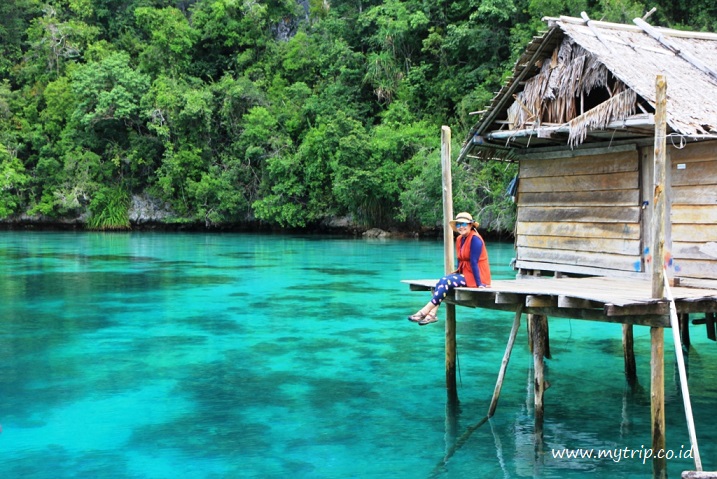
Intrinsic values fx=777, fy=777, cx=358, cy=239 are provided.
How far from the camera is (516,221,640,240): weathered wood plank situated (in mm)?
9891

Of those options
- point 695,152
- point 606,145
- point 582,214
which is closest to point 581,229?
point 582,214

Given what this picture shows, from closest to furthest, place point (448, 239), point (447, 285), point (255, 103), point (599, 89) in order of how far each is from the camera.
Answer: point (447, 285)
point (448, 239)
point (599, 89)
point (255, 103)

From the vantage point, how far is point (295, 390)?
1017 centimetres

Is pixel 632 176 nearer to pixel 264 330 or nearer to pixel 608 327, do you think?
pixel 608 327

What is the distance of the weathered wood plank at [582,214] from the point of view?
9914 mm

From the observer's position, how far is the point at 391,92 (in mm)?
40625

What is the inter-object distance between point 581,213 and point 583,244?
42 cm

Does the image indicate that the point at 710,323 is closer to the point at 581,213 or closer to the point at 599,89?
the point at 581,213

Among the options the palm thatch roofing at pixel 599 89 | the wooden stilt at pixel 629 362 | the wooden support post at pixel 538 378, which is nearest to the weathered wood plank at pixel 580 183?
the palm thatch roofing at pixel 599 89

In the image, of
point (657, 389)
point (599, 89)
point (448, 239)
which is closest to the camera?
point (657, 389)

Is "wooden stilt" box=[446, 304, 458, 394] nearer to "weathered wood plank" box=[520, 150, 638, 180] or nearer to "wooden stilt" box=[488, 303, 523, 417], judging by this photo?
"wooden stilt" box=[488, 303, 523, 417]

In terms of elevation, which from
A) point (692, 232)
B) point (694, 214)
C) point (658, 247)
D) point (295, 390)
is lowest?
point (295, 390)

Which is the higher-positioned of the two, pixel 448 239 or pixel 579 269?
pixel 448 239

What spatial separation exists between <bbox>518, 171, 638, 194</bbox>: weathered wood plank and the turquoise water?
261cm
